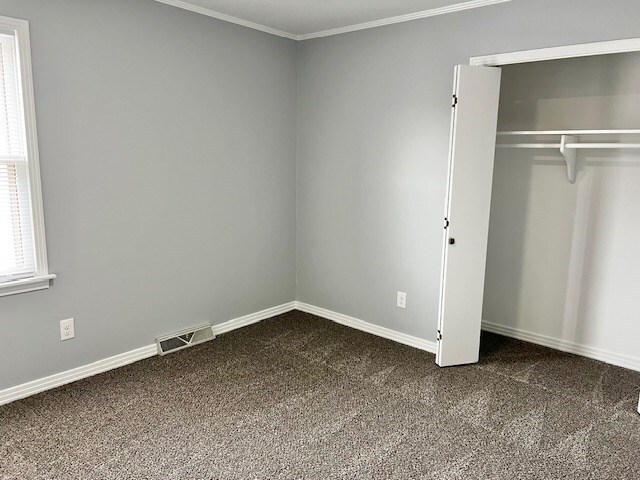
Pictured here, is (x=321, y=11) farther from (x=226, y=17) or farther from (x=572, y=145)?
(x=572, y=145)

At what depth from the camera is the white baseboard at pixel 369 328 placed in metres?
3.62

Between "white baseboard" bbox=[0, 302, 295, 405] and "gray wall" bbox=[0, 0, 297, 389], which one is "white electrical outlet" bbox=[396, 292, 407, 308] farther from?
"white baseboard" bbox=[0, 302, 295, 405]

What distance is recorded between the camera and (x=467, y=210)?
3139 millimetres

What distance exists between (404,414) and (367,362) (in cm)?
70

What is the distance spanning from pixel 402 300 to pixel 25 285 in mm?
2496

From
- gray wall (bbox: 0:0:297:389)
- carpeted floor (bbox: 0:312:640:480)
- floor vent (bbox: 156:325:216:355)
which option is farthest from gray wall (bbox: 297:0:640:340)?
floor vent (bbox: 156:325:216:355)

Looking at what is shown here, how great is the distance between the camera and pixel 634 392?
296 cm

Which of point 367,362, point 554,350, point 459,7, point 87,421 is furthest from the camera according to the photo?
point 554,350

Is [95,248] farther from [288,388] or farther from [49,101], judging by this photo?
[288,388]

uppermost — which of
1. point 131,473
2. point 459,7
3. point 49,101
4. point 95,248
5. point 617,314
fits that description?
point 459,7

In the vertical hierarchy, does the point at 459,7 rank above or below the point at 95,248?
above

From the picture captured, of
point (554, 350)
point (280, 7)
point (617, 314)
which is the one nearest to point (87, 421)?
point (280, 7)

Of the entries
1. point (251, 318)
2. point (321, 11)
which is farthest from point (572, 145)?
point (251, 318)

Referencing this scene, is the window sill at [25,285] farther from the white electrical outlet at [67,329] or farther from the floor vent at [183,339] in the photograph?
the floor vent at [183,339]
